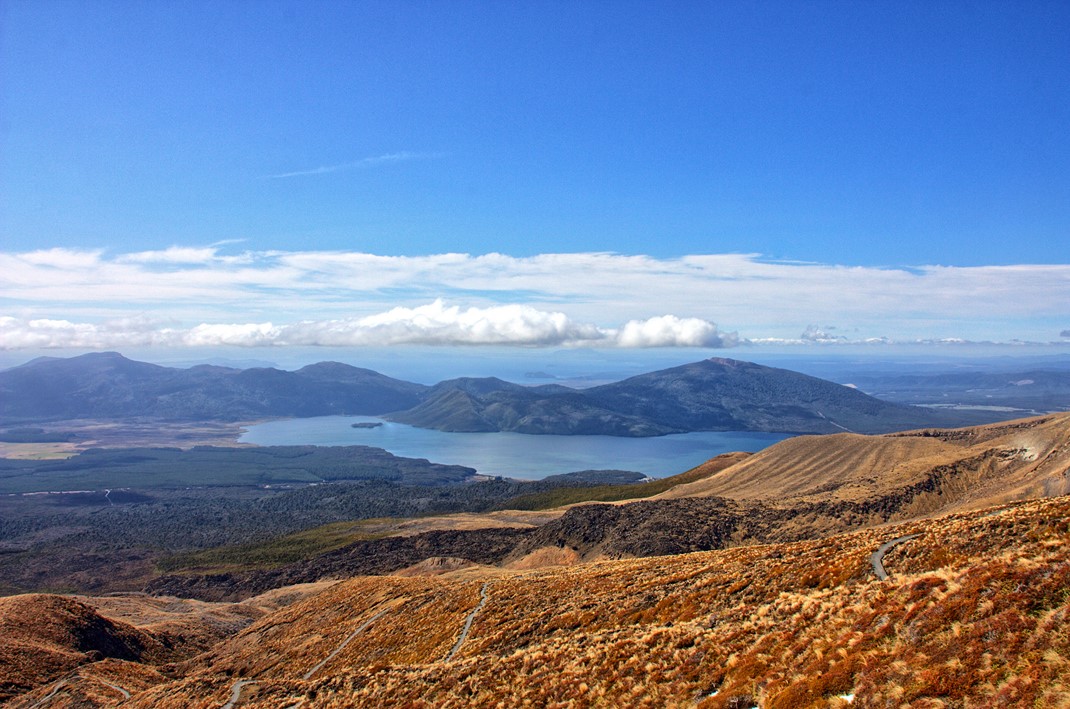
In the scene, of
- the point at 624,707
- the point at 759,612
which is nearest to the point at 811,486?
the point at 759,612

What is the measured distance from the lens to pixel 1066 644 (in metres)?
13.6

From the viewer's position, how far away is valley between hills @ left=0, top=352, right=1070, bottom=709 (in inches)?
623

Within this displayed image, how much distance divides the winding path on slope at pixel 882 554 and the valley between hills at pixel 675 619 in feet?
0.32

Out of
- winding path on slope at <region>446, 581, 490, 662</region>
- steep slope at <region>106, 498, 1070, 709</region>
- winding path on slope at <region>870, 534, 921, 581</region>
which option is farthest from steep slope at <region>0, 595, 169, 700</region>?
winding path on slope at <region>870, 534, 921, 581</region>

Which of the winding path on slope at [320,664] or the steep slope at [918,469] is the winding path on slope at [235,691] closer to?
the winding path on slope at [320,664]

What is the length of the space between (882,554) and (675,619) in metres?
9.12

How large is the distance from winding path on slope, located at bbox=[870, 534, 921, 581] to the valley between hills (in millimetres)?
99

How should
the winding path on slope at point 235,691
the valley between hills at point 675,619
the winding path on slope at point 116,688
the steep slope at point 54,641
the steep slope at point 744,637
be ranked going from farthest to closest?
the steep slope at point 54,641 < the winding path on slope at point 116,688 < the winding path on slope at point 235,691 < the valley between hills at point 675,619 < the steep slope at point 744,637

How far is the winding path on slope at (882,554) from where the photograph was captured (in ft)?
80.3

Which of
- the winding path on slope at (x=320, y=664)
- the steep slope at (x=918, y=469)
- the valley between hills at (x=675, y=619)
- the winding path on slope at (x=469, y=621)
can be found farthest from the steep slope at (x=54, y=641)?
the steep slope at (x=918, y=469)

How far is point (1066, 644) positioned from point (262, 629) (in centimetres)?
5654

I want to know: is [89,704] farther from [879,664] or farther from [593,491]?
[593,491]

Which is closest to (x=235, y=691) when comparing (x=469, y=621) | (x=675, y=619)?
(x=469, y=621)

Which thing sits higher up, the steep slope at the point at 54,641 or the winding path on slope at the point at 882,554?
the winding path on slope at the point at 882,554
